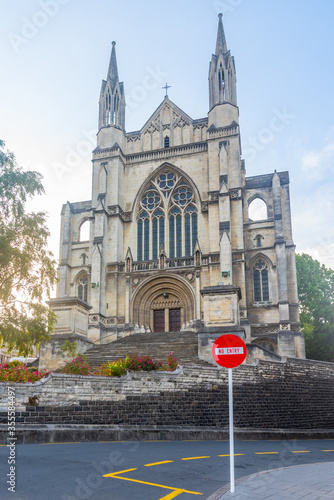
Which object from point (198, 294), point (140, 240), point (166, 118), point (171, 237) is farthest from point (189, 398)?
point (166, 118)

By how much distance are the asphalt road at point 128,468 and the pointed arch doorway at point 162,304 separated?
757 inches

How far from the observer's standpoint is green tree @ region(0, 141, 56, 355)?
58.2ft

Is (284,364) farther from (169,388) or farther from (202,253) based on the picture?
(202,253)

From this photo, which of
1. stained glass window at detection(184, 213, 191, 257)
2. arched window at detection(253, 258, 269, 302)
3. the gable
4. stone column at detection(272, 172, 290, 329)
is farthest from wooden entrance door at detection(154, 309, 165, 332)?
the gable

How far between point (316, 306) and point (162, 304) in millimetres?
14435

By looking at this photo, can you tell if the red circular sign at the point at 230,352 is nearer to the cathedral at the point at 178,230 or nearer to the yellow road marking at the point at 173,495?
the yellow road marking at the point at 173,495

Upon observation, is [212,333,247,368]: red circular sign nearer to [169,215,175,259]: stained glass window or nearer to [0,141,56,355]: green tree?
[0,141,56,355]: green tree

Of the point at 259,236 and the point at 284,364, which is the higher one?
the point at 259,236

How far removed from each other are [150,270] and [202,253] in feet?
12.3

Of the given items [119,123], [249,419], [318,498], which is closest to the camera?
[318,498]

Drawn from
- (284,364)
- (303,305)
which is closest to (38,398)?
(284,364)

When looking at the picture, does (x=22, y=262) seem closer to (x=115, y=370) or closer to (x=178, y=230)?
(x=115, y=370)

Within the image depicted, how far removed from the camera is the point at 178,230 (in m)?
32.3

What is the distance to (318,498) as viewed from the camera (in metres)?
5.79
